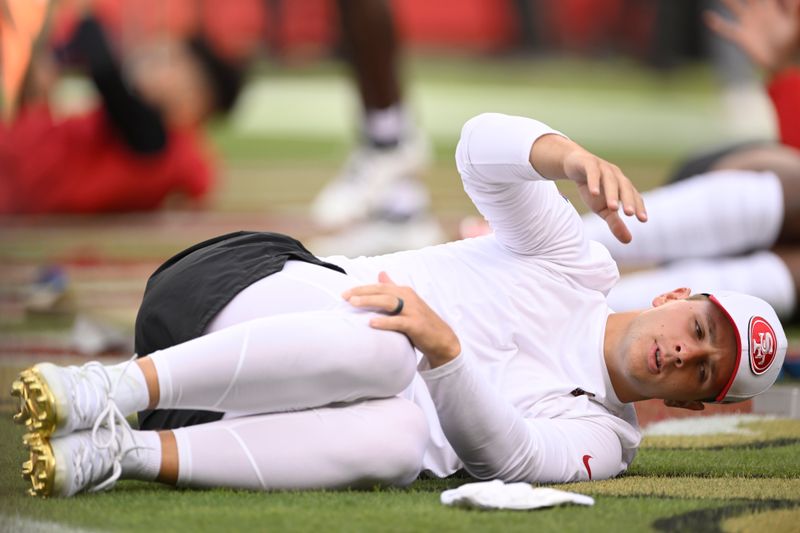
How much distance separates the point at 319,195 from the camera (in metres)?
7.07

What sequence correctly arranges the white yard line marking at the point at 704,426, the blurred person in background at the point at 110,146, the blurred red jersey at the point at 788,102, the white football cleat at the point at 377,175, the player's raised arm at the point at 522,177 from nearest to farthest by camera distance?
1. the player's raised arm at the point at 522,177
2. the white yard line marking at the point at 704,426
3. the blurred red jersey at the point at 788,102
4. the white football cleat at the point at 377,175
5. the blurred person in background at the point at 110,146

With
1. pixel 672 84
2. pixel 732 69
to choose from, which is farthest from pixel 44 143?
pixel 672 84


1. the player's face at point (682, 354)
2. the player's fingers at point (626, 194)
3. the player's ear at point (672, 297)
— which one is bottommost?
the player's face at point (682, 354)

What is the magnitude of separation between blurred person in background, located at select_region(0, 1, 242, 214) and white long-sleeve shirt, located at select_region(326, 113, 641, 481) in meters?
3.66

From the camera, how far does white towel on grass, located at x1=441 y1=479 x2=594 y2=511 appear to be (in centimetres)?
195

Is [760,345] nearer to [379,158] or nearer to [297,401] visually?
[297,401]

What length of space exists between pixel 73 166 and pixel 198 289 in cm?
415

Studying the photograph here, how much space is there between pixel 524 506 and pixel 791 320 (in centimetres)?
214

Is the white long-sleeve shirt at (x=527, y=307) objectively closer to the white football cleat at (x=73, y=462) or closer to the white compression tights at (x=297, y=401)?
the white compression tights at (x=297, y=401)

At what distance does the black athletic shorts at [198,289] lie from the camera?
2148 mm

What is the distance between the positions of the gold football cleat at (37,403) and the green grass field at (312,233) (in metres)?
0.11

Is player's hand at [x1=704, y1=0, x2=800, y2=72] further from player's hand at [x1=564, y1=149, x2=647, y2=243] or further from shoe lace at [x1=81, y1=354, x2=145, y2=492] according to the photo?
shoe lace at [x1=81, y1=354, x2=145, y2=492]

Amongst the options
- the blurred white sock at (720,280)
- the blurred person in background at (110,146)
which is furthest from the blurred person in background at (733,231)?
the blurred person in background at (110,146)

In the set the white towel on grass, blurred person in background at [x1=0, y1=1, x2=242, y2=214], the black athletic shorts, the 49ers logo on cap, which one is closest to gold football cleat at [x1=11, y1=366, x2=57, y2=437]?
the black athletic shorts
